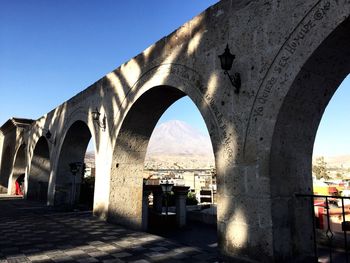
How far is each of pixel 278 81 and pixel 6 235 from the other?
5.64 m

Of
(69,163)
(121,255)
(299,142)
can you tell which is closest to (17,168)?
(69,163)

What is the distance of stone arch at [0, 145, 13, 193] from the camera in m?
21.2

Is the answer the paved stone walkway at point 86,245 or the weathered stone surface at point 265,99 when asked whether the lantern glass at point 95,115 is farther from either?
the weathered stone surface at point 265,99

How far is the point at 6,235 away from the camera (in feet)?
18.3

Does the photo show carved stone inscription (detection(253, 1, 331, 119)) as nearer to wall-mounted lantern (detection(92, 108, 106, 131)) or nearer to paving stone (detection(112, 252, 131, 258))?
paving stone (detection(112, 252, 131, 258))

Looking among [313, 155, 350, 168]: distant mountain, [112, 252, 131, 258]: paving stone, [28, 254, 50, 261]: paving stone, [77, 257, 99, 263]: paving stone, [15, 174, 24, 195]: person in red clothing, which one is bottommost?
[77, 257, 99, 263]: paving stone

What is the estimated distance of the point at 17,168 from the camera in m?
19.0

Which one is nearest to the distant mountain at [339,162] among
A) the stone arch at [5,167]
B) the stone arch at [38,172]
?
the stone arch at [5,167]

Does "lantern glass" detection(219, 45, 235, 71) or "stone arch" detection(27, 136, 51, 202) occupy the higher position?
"lantern glass" detection(219, 45, 235, 71)

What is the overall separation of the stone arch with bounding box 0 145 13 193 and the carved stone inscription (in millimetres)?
21913

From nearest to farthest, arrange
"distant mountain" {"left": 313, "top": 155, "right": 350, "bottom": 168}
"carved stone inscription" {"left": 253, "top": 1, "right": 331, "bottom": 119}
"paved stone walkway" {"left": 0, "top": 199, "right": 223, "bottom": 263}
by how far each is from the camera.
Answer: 1. "carved stone inscription" {"left": 253, "top": 1, "right": 331, "bottom": 119}
2. "paved stone walkway" {"left": 0, "top": 199, "right": 223, "bottom": 263}
3. "distant mountain" {"left": 313, "top": 155, "right": 350, "bottom": 168}

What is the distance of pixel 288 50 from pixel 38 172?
48.0ft

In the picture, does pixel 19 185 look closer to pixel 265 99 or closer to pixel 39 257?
pixel 39 257

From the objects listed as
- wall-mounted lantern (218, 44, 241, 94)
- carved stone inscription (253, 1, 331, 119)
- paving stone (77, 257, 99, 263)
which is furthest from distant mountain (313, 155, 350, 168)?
paving stone (77, 257, 99, 263)
